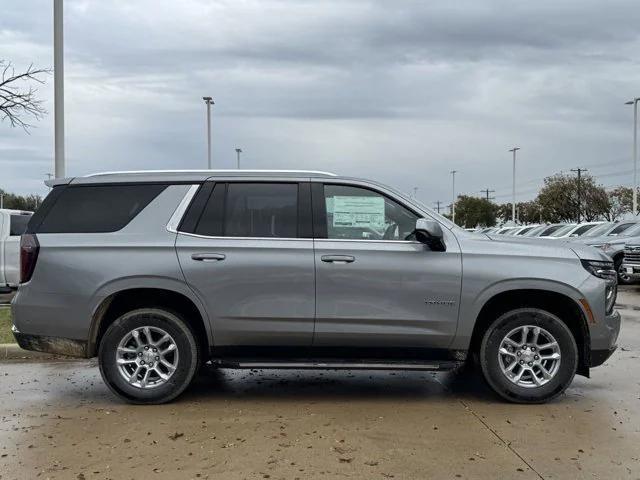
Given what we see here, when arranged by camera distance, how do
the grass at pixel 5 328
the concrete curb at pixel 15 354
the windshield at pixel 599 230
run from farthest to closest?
the windshield at pixel 599 230 < the grass at pixel 5 328 < the concrete curb at pixel 15 354

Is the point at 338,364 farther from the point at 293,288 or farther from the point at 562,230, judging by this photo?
the point at 562,230

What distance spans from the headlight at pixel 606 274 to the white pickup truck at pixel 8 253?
1036cm

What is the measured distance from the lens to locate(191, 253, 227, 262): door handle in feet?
17.6

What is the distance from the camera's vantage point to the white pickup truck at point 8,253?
12.1 meters

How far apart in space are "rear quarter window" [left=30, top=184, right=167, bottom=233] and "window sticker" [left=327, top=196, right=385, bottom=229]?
5.13ft

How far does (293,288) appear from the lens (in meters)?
5.36

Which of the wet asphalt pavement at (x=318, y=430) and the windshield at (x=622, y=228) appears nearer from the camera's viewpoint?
the wet asphalt pavement at (x=318, y=430)

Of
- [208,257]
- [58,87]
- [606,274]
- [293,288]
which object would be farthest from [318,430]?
[58,87]

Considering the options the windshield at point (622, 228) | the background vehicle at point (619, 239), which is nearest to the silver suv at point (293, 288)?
the background vehicle at point (619, 239)

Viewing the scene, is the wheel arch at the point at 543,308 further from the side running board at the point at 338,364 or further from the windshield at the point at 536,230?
the windshield at the point at 536,230

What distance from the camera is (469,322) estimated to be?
5375mm

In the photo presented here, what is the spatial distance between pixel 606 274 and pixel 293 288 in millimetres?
2742

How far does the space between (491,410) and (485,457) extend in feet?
3.73

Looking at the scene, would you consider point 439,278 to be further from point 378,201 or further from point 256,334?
point 256,334
